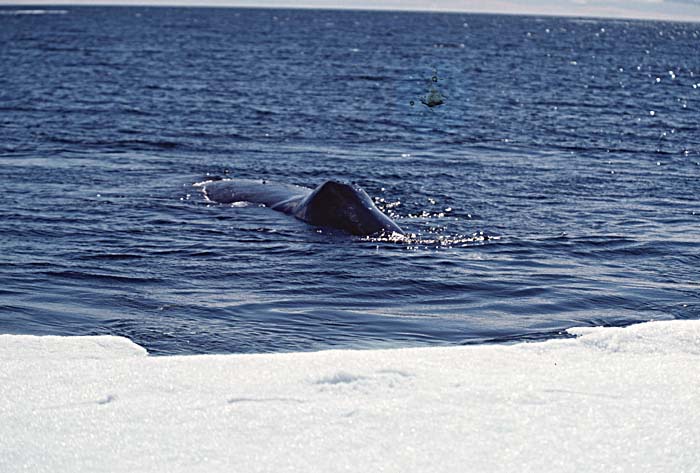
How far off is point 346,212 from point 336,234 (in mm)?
475

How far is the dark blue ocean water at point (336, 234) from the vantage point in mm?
9359

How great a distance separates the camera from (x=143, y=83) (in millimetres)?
40562

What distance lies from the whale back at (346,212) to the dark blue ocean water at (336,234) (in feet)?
1.41

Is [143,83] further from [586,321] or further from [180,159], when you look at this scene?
[586,321]

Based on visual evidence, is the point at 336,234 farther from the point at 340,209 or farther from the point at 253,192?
the point at 253,192

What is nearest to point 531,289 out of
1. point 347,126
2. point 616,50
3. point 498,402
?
point 498,402

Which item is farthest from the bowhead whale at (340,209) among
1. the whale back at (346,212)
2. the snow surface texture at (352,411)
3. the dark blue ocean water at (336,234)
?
the snow surface texture at (352,411)

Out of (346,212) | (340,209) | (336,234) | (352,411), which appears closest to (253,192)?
(340,209)

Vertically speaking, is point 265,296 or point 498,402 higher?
point 498,402

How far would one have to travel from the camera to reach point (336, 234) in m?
13.2

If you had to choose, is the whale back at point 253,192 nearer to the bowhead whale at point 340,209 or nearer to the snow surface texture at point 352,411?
the bowhead whale at point 340,209

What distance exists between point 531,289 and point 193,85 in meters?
31.7

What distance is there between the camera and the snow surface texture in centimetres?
483

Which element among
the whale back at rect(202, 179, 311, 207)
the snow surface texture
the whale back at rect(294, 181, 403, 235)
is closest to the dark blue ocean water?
the whale back at rect(202, 179, 311, 207)
